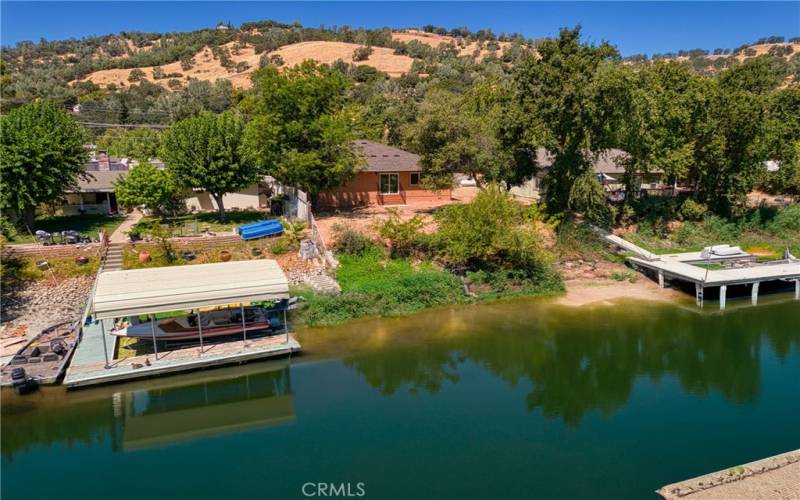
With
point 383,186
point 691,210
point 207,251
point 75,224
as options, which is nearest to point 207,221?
point 207,251

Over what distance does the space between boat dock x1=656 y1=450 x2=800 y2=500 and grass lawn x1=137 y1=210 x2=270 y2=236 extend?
78.1 feet

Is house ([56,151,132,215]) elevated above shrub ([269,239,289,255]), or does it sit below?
above

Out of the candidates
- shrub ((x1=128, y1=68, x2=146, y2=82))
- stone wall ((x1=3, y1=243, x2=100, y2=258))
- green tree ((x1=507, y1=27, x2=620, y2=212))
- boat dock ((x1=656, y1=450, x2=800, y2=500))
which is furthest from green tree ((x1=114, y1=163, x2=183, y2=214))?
shrub ((x1=128, y1=68, x2=146, y2=82))

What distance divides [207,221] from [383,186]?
11.8m

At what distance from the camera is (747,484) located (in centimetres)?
1319

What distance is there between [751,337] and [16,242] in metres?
32.5

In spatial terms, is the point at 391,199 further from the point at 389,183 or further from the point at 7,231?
the point at 7,231

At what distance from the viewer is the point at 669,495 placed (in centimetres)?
1305

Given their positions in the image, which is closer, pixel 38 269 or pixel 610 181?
pixel 38 269

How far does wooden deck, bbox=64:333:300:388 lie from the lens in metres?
18.1

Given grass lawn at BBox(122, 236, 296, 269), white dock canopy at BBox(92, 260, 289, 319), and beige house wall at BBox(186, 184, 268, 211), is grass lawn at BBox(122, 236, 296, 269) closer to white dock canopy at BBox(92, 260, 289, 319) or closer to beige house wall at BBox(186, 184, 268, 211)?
white dock canopy at BBox(92, 260, 289, 319)

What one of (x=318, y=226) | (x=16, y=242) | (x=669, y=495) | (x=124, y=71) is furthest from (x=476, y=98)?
(x=124, y=71)

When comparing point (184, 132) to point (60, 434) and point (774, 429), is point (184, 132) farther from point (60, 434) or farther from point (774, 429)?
point (774, 429)

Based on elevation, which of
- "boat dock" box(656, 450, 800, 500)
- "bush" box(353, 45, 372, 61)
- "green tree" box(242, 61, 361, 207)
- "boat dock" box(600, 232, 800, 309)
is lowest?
"boat dock" box(656, 450, 800, 500)
